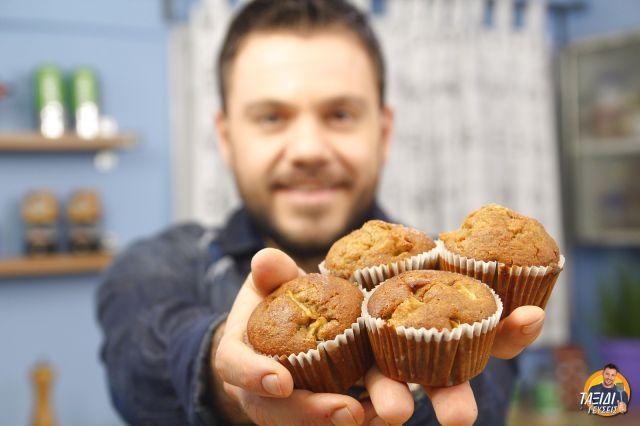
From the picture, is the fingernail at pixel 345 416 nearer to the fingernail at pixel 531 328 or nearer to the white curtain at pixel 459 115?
the fingernail at pixel 531 328

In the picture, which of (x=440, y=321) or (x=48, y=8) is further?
(x=48, y=8)

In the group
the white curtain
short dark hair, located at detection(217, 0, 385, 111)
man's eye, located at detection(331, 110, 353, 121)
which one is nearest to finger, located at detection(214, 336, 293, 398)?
man's eye, located at detection(331, 110, 353, 121)

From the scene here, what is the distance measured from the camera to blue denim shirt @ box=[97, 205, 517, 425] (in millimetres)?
925

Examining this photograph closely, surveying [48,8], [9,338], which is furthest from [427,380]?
[48,8]

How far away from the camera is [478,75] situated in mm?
3477

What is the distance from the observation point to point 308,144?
122 centimetres

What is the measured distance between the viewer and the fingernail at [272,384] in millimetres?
610

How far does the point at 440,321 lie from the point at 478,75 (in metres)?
3.01

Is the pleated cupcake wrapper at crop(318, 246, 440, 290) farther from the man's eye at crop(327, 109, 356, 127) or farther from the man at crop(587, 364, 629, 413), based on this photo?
the man's eye at crop(327, 109, 356, 127)

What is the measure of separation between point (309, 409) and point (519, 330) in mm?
229

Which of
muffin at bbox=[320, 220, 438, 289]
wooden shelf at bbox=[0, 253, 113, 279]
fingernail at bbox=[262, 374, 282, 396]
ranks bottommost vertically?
wooden shelf at bbox=[0, 253, 113, 279]

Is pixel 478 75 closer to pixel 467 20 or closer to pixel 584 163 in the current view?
pixel 467 20

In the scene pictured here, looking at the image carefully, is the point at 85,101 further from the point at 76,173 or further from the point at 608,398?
the point at 608,398

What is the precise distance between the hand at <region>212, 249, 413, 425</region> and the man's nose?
49cm
